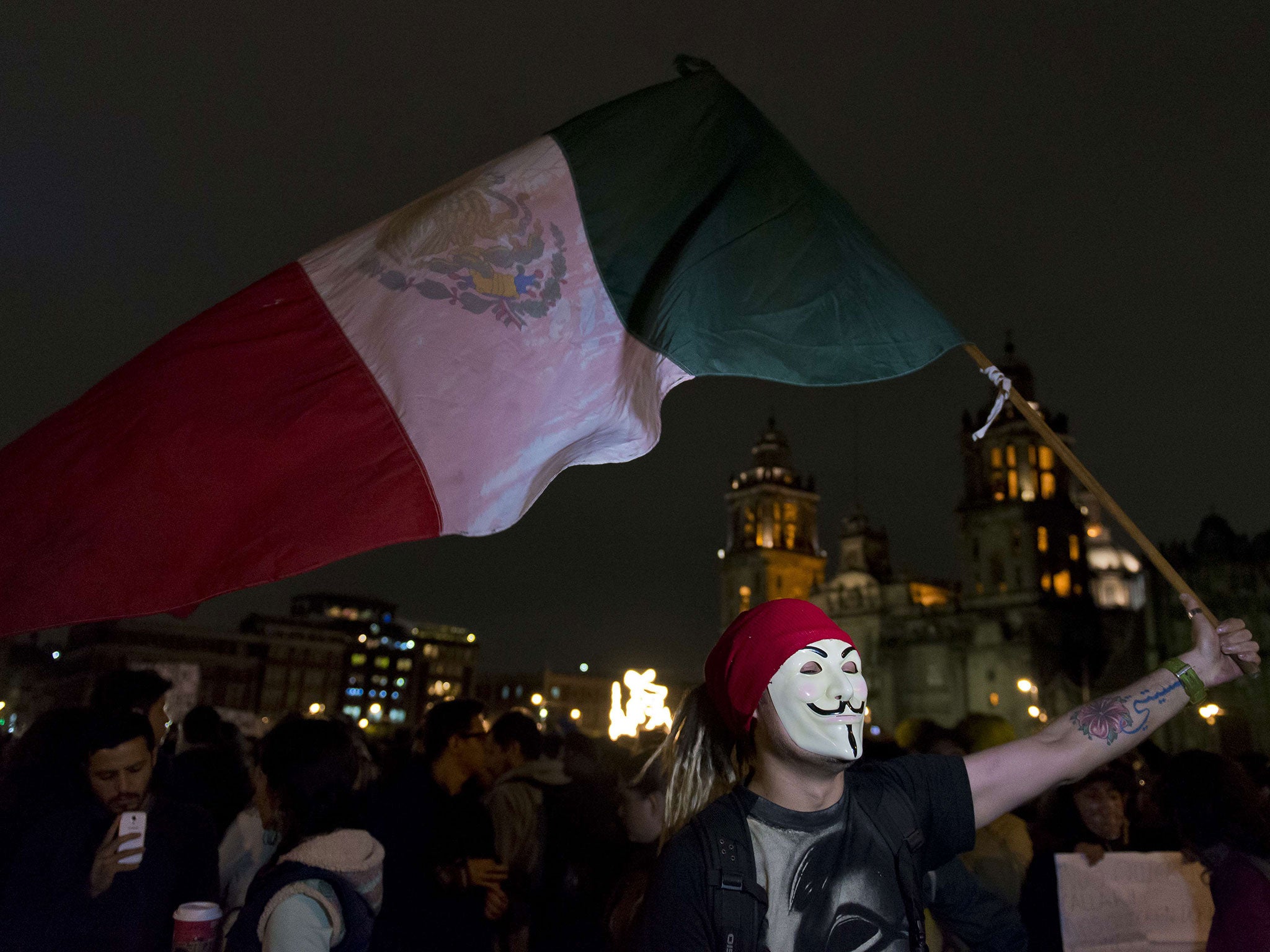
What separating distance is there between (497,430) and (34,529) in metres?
1.75

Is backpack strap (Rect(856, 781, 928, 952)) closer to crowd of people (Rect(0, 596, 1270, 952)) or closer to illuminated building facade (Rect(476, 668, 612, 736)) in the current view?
crowd of people (Rect(0, 596, 1270, 952))

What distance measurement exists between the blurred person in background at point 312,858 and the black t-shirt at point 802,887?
125 cm

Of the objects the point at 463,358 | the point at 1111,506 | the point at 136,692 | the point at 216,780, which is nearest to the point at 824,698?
the point at 1111,506

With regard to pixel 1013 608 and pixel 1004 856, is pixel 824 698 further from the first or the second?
pixel 1013 608

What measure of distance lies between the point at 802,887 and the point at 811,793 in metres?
0.25

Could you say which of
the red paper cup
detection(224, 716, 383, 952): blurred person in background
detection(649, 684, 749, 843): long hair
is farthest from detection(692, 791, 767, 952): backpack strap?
the red paper cup

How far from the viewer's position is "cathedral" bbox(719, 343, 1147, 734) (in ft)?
221

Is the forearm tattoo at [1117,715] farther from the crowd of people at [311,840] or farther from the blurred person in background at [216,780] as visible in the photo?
the blurred person in background at [216,780]

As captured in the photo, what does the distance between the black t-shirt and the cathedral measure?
212ft

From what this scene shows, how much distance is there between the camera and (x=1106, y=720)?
3.07 m

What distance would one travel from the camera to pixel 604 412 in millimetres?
4562

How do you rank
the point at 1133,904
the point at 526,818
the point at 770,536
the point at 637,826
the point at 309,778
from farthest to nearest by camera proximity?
the point at 770,536
the point at 526,818
the point at 637,826
the point at 1133,904
the point at 309,778

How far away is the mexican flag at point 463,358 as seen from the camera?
3.67m

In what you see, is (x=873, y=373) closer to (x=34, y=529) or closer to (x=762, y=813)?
(x=762, y=813)
